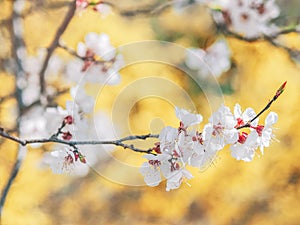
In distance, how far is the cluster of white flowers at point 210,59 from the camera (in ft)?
4.04

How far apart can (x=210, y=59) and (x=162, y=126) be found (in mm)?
202

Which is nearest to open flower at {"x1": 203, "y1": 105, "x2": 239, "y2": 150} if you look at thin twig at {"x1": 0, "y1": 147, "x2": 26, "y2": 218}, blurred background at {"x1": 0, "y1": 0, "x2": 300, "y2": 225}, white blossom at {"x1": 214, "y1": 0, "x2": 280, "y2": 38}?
blurred background at {"x1": 0, "y1": 0, "x2": 300, "y2": 225}

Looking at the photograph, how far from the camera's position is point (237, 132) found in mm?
939

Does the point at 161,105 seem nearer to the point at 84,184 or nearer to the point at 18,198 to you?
the point at 84,184

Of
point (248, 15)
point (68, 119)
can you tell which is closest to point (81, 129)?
point (68, 119)

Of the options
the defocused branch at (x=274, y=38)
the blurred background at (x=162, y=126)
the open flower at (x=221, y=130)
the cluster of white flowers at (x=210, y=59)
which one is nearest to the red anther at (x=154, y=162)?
the open flower at (x=221, y=130)

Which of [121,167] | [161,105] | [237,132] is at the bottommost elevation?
[237,132]

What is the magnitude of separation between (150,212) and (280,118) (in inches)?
16.0

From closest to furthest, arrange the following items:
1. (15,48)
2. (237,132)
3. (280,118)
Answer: (237,132) < (15,48) < (280,118)

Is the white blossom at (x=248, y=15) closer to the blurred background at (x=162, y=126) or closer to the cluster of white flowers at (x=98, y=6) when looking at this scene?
the blurred background at (x=162, y=126)

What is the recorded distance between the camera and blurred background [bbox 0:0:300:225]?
1198 mm

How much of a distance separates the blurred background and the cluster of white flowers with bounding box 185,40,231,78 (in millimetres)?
18

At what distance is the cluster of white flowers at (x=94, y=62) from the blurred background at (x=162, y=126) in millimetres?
18

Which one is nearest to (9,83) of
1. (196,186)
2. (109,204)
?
(109,204)
